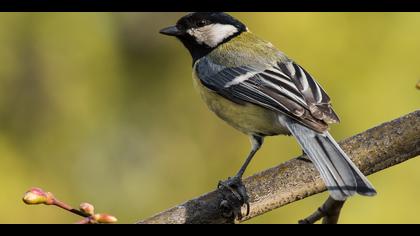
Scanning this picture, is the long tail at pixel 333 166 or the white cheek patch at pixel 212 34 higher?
the white cheek patch at pixel 212 34

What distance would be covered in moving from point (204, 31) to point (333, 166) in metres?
1.21

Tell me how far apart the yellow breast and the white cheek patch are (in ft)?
1.12

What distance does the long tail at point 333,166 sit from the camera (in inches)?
82.4

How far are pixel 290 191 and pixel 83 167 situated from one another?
6.34 ft

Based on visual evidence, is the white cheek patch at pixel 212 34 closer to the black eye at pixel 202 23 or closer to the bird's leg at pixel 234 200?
the black eye at pixel 202 23

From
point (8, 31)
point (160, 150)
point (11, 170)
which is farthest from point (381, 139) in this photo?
point (8, 31)

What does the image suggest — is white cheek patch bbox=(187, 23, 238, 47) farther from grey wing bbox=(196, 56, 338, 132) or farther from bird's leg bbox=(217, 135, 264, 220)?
bird's leg bbox=(217, 135, 264, 220)

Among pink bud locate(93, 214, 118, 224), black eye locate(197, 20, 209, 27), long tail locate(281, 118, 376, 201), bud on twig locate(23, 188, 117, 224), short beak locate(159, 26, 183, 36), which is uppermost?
short beak locate(159, 26, 183, 36)

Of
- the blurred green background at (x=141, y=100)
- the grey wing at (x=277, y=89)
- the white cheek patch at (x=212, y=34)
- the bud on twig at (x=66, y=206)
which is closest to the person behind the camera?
the bud on twig at (x=66, y=206)

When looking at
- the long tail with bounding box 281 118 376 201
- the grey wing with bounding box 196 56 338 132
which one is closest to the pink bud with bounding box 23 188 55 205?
the long tail with bounding box 281 118 376 201

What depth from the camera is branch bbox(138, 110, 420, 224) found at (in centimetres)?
217

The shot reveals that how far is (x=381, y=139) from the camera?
2355mm

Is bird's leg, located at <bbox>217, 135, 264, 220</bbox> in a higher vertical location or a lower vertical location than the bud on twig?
lower

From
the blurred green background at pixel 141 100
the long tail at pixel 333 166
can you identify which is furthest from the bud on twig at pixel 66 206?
the blurred green background at pixel 141 100
